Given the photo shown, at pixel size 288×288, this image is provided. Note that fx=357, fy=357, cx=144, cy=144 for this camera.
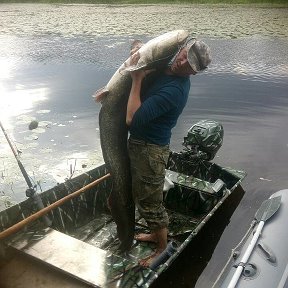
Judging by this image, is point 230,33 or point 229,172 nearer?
point 229,172

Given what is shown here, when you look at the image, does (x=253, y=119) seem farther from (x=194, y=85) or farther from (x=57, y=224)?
(x=57, y=224)

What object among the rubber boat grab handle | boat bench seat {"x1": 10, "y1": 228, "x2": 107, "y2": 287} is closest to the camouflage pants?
the rubber boat grab handle

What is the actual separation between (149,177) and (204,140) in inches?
95.6

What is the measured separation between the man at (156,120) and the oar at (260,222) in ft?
3.14

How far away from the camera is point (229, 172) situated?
5.89m

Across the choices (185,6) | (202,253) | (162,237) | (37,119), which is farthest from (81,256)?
(185,6)

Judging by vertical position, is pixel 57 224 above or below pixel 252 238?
below

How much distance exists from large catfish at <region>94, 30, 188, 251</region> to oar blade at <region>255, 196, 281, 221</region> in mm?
1522

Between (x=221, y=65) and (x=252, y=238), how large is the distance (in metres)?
12.3

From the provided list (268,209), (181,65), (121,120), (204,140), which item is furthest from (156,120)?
(204,140)

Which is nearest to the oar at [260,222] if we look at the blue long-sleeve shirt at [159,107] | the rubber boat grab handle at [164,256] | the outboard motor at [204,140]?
the rubber boat grab handle at [164,256]

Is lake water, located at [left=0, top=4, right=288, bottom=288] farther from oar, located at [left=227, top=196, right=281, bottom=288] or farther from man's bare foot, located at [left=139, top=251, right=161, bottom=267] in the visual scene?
oar, located at [left=227, top=196, right=281, bottom=288]

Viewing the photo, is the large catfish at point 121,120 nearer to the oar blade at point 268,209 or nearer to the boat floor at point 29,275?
the boat floor at point 29,275

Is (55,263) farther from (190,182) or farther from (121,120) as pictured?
(190,182)
